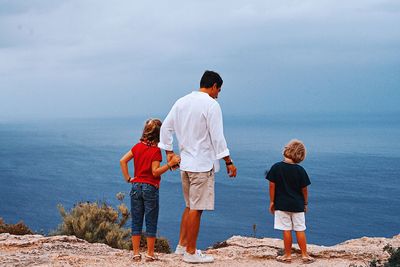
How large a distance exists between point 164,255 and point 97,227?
4325mm

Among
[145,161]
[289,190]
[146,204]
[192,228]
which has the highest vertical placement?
[145,161]

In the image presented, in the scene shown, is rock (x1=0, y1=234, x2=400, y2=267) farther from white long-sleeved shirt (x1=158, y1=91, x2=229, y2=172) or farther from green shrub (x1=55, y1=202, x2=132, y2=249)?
green shrub (x1=55, y1=202, x2=132, y2=249)

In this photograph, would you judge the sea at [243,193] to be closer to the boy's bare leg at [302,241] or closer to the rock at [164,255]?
the rock at [164,255]

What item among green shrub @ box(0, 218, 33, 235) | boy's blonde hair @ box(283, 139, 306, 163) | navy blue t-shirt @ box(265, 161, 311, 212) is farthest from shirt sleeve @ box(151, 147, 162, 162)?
green shrub @ box(0, 218, 33, 235)

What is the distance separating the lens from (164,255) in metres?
6.87

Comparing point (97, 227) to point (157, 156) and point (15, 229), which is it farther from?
point (157, 156)

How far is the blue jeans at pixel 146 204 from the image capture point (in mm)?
6258

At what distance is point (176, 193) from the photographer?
3337 inches

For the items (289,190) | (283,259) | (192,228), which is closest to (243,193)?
(283,259)

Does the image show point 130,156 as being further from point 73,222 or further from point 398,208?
point 398,208

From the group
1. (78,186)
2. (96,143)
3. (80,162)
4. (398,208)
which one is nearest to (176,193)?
(78,186)

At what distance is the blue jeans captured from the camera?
20.5 ft

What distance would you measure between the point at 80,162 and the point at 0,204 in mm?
44535

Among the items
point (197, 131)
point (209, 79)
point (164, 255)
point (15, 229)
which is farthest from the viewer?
point (15, 229)
